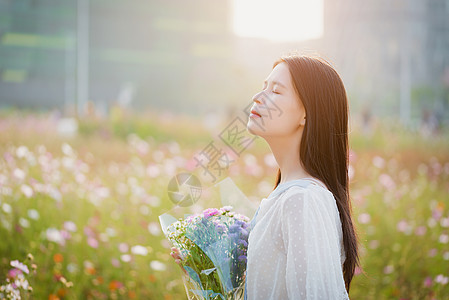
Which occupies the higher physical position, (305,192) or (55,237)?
(305,192)

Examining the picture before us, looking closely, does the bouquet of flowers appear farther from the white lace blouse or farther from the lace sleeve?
the lace sleeve

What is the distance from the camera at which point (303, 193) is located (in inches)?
52.6

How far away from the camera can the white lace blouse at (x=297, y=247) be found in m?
1.29

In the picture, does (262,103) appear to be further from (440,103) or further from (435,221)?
(440,103)

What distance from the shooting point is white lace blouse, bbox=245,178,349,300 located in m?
1.29

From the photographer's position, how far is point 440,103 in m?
28.5

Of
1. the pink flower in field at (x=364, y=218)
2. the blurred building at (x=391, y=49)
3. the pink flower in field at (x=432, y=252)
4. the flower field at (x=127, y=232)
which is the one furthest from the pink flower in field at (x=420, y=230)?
the blurred building at (x=391, y=49)

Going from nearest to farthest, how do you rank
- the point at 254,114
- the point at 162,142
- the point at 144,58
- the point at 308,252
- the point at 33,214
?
the point at 308,252
the point at 254,114
the point at 33,214
the point at 162,142
the point at 144,58

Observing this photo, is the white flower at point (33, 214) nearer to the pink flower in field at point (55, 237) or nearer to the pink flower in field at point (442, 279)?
the pink flower in field at point (55, 237)

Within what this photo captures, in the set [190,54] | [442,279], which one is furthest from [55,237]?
[190,54]

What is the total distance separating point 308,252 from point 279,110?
452 mm

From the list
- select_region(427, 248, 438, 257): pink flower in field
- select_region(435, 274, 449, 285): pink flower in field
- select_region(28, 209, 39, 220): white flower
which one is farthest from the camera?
select_region(427, 248, 438, 257): pink flower in field

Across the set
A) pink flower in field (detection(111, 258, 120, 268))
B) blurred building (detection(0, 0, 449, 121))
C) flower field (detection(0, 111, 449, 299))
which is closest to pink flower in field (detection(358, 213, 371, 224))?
flower field (detection(0, 111, 449, 299))

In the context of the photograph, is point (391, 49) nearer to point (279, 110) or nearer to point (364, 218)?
point (364, 218)
